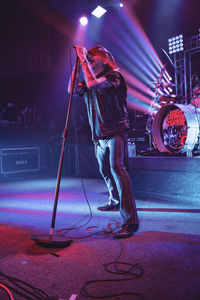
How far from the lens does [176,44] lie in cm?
823

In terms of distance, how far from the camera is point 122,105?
2395mm

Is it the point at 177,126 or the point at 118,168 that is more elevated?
the point at 177,126

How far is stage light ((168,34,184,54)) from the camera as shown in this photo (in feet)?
26.6

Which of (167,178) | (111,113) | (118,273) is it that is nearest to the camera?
(118,273)

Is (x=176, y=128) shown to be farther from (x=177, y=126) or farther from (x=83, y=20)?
(x=83, y=20)

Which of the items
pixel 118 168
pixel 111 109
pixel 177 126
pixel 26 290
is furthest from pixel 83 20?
pixel 26 290

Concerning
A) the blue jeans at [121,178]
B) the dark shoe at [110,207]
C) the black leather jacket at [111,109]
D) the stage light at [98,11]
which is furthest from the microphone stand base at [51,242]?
the stage light at [98,11]

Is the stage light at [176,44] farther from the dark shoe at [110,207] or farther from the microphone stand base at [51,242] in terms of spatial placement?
the microphone stand base at [51,242]

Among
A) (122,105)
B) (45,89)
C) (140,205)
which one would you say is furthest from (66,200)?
(45,89)

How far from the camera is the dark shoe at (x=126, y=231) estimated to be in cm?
207

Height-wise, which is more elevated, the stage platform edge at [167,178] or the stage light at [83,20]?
the stage light at [83,20]

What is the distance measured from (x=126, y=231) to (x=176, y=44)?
776 centimetres

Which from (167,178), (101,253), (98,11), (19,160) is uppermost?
(98,11)

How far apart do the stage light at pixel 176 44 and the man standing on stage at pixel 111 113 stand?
6.64m
